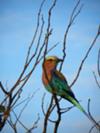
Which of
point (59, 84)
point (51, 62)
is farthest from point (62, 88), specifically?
point (51, 62)

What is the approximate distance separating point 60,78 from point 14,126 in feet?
1.86

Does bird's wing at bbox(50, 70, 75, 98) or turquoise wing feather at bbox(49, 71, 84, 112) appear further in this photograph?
bird's wing at bbox(50, 70, 75, 98)

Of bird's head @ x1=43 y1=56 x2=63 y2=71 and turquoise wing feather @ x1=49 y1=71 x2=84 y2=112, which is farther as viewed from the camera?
bird's head @ x1=43 y1=56 x2=63 y2=71

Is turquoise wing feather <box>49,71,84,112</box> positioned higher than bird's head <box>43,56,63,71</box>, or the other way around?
bird's head <box>43,56,63,71</box>

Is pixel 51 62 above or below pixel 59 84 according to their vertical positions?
above

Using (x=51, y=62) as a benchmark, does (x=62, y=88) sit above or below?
below

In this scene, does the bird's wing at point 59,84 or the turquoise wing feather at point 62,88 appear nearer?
the turquoise wing feather at point 62,88

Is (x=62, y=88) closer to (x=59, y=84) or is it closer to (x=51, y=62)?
(x=59, y=84)

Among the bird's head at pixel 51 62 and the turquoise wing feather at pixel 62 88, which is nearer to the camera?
the turquoise wing feather at pixel 62 88

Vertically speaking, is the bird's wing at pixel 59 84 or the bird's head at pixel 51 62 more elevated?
the bird's head at pixel 51 62

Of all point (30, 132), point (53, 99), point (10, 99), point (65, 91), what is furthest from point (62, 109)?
point (65, 91)

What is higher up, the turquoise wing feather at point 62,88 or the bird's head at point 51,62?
the bird's head at point 51,62

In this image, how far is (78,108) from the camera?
138 cm

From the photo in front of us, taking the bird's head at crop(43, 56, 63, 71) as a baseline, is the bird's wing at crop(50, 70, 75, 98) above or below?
below
